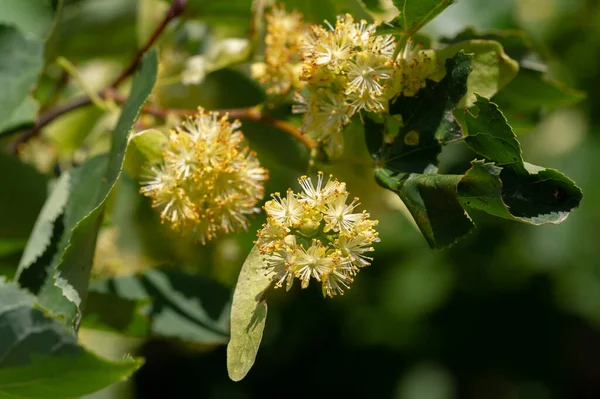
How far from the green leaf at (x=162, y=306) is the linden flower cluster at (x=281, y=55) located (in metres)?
0.52

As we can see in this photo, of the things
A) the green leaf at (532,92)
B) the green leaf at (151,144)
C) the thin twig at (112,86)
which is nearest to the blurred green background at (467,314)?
the thin twig at (112,86)

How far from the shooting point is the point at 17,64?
1.64m

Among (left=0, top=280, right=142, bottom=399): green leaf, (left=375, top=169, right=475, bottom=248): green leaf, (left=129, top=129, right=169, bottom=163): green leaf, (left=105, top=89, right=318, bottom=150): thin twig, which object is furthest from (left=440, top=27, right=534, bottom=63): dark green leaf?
(left=0, top=280, right=142, bottom=399): green leaf

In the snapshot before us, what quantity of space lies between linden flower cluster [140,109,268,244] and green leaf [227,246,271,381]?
0.58ft

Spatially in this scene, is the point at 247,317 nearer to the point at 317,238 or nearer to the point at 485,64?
the point at 317,238

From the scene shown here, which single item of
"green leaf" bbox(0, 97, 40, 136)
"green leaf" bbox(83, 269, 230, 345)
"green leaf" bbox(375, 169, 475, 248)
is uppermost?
"green leaf" bbox(375, 169, 475, 248)

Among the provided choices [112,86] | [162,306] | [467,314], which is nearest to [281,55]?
[112,86]

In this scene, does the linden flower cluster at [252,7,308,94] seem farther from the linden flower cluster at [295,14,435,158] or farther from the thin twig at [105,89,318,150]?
the linden flower cluster at [295,14,435,158]

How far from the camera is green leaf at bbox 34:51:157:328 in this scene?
1.21m

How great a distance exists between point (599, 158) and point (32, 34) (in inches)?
101

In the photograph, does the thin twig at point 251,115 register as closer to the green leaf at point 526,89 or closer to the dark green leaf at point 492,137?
the dark green leaf at point 492,137

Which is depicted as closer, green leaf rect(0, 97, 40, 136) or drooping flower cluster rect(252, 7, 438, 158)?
drooping flower cluster rect(252, 7, 438, 158)

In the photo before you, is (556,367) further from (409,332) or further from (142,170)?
(142,170)

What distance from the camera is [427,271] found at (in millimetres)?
3553
